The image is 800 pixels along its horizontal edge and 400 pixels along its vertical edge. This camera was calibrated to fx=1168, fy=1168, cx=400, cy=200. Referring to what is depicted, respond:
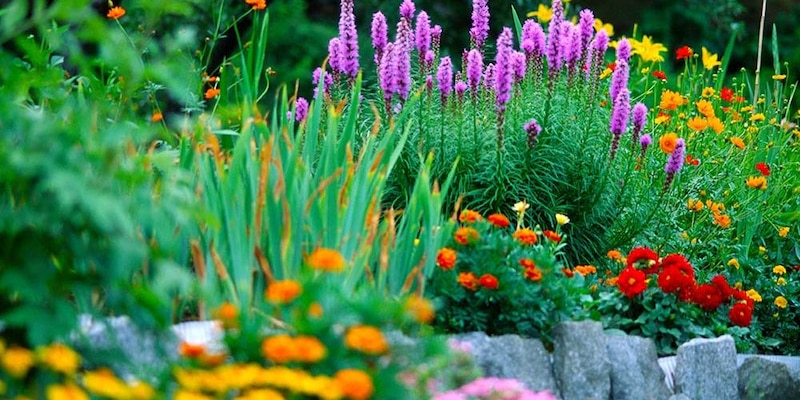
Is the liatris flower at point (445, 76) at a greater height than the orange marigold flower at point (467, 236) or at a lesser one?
greater

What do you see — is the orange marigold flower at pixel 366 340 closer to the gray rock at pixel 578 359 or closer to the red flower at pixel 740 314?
the gray rock at pixel 578 359

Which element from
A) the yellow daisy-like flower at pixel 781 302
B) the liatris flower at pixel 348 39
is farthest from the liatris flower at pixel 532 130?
the yellow daisy-like flower at pixel 781 302

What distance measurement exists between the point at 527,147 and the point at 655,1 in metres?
6.72

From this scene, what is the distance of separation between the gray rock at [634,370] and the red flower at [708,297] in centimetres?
A: 48

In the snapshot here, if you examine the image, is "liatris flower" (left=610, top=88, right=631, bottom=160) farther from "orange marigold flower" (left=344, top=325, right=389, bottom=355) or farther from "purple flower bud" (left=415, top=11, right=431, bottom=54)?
"orange marigold flower" (left=344, top=325, right=389, bottom=355)

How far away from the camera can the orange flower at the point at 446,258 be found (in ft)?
9.70

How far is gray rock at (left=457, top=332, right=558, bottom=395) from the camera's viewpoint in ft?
9.44

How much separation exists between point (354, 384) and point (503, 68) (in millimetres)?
1878

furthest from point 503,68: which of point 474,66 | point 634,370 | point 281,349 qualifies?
point 281,349

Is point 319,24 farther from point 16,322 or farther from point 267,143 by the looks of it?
point 16,322

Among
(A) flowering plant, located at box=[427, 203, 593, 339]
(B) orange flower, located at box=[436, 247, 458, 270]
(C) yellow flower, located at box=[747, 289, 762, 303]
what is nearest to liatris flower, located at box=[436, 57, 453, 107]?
(A) flowering plant, located at box=[427, 203, 593, 339]

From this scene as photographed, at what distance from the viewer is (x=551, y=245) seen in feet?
11.7

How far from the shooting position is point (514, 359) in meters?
2.92

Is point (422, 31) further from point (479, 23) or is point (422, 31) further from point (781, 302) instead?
point (781, 302)
